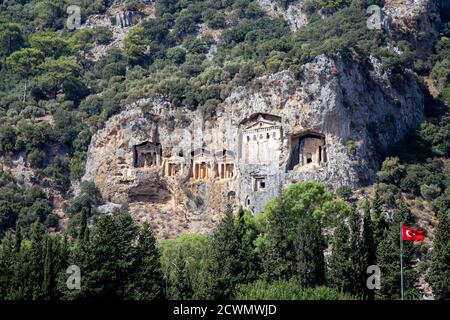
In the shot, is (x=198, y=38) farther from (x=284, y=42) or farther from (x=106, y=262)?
(x=106, y=262)

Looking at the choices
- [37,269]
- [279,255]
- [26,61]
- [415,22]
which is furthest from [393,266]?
[26,61]

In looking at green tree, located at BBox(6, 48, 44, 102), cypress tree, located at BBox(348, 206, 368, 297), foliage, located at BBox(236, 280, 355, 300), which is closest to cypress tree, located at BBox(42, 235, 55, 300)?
foliage, located at BBox(236, 280, 355, 300)

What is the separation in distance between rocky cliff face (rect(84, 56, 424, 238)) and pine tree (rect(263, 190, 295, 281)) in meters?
19.2

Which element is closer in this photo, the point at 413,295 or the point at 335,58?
the point at 413,295

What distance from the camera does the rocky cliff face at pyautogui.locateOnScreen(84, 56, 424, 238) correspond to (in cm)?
8906

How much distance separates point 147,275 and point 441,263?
17.4 m

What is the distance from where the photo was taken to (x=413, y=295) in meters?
61.9

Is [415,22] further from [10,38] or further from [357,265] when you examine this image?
[357,265]

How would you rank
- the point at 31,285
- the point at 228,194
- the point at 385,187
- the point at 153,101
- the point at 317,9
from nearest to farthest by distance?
the point at 31,285 → the point at 385,187 → the point at 228,194 → the point at 153,101 → the point at 317,9

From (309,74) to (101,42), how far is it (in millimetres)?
46616

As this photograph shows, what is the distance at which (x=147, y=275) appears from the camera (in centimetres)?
6384

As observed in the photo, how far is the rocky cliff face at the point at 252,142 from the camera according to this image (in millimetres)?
89062

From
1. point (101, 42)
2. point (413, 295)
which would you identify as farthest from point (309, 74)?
point (101, 42)

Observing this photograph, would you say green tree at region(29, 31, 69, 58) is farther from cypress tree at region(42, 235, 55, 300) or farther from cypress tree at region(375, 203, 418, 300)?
cypress tree at region(375, 203, 418, 300)
